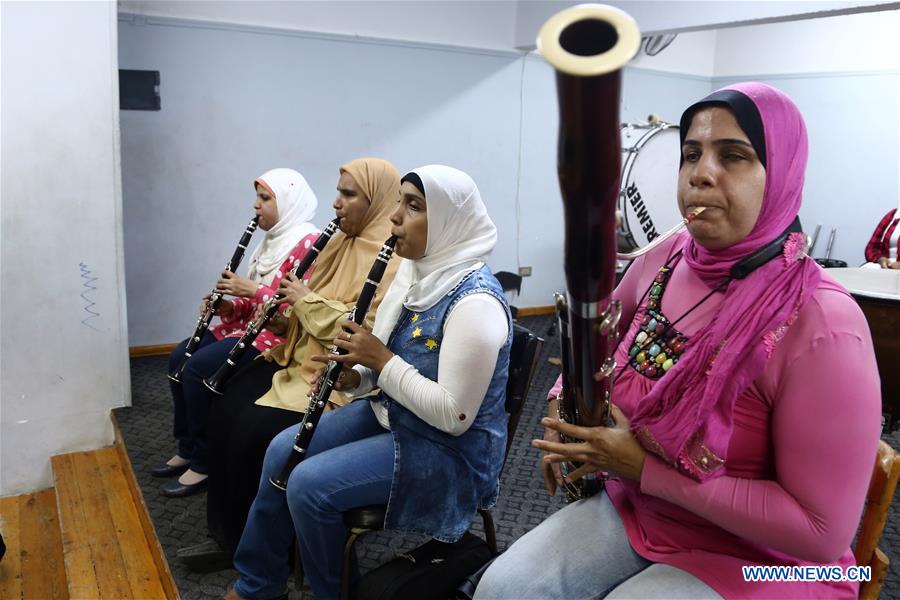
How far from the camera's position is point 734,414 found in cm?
111

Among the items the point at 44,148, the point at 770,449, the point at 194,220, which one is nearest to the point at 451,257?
the point at 770,449

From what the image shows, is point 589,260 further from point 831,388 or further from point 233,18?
point 233,18

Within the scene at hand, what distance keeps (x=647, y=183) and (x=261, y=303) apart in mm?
2381

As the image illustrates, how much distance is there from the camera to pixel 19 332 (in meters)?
3.02

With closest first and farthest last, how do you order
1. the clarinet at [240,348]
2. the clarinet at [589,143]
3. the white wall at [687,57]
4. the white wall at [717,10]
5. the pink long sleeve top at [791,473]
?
the clarinet at [589,143] < the pink long sleeve top at [791,473] < the clarinet at [240,348] < the white wall at [717,10] < the white wall at [687,57]

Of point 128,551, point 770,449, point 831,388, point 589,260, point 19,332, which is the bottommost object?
point 128,551

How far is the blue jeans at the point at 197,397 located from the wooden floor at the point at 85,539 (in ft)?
0.89

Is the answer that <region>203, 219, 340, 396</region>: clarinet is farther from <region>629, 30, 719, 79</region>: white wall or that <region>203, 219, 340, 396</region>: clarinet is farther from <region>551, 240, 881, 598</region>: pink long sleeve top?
<region>629, 30, 719, 79</region>: white wall

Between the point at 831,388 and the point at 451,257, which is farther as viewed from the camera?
the point at 451,257

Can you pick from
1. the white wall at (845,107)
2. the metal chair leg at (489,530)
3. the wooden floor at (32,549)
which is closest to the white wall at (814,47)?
the white wall at (845,107)

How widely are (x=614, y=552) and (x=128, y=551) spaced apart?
6.37 feet

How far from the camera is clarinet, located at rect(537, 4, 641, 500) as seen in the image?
68 cm

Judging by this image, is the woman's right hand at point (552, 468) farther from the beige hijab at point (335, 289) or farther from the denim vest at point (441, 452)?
the beige hijab at point (335, 289)

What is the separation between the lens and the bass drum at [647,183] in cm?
388
